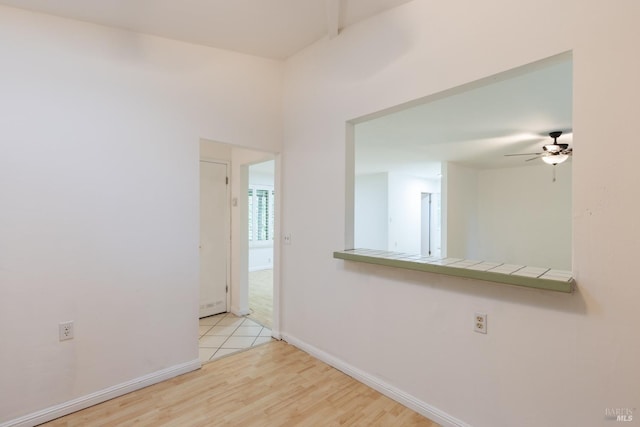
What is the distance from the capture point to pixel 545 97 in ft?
8.84

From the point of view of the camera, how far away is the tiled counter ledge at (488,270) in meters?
1.38

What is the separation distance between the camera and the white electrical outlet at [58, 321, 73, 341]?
192cm

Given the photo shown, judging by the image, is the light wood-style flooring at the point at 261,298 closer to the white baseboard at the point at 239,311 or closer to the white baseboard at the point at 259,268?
the white baseboard at the point at 239,311

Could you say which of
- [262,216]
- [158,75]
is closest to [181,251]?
[158,75]

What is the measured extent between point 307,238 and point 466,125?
2385 millimetres

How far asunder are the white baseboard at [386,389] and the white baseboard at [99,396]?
103 centimetres

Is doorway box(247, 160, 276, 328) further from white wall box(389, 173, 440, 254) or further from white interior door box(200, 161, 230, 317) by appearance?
white wall box(389, 173, 440, 254)

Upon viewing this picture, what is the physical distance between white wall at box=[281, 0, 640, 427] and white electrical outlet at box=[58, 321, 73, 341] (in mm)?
1775

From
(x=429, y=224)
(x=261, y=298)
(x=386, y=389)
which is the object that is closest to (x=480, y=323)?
(x=386, y=389)

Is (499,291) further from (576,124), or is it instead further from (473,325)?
(576,124)

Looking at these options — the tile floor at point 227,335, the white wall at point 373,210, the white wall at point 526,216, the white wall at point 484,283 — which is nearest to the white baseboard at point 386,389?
the white wall at point 484,283

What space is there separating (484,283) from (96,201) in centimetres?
260

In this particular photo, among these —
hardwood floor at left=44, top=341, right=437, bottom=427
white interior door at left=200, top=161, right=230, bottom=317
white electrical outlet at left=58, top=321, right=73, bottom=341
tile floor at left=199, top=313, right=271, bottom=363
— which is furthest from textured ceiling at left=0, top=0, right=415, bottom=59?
tile floor at left=199, top=313, right=271, bottom=363

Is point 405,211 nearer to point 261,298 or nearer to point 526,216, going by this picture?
point 526,216
